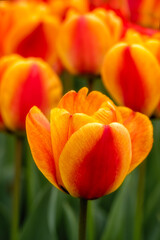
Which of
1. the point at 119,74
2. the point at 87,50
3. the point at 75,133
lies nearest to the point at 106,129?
the point at 75,133

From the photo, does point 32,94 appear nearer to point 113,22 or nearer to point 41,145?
point 113,22

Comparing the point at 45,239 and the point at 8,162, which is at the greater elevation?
the point at 45,239

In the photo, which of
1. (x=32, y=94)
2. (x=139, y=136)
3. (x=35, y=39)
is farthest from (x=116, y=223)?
(x=139, y=136)

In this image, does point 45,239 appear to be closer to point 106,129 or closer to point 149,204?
point 149,204

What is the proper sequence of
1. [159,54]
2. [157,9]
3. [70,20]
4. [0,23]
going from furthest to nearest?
[157,9] → [0,23] → [70,20] → [159,54]

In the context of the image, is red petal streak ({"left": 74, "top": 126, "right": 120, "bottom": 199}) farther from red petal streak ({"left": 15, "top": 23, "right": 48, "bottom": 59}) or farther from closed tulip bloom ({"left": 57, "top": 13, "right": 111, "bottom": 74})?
red petal streak ({"left": 15, "top": 23, "right": 48, "bottom": 59})

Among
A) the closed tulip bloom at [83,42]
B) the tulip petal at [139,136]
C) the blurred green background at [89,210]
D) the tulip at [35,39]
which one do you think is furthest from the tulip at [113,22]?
the tulip petal at [139,136]
